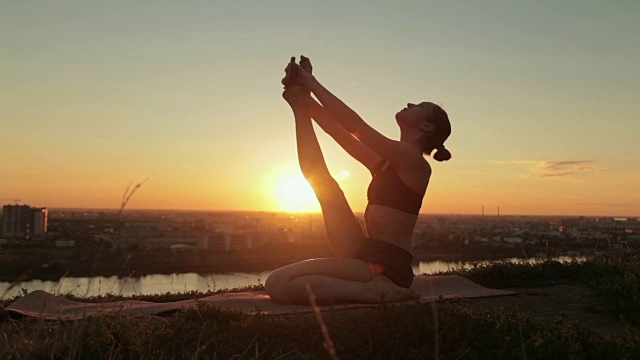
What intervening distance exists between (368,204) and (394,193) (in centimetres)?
30

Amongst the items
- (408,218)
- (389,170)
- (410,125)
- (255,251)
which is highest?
(410,125)

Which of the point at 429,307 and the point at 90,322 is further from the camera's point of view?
the point at 429,307

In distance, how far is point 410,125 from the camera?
4906 millimetres

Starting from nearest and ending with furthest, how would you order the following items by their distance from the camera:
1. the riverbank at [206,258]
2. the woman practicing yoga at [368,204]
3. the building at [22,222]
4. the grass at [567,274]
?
the woman practicing yoga at [368,204] → the grass at [567,274] → the riverbank at [206,258] → the building at [22,222]

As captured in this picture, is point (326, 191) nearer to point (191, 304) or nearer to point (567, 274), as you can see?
point (191, 304)

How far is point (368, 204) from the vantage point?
489 centimetres

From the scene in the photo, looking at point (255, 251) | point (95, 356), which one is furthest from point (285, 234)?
point (95, 356)

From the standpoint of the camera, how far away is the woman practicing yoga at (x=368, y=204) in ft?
15.1

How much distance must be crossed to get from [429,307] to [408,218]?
2.82 feet

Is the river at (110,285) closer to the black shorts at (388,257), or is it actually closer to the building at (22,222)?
the black shorts at (388,257)

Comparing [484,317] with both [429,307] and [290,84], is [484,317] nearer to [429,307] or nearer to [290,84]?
[429,307]

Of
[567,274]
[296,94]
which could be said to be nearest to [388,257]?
[296,94]

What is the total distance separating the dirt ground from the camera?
4.20 m

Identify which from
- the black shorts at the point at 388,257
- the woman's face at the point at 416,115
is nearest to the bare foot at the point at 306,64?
the woman's face at the point at 416,115
